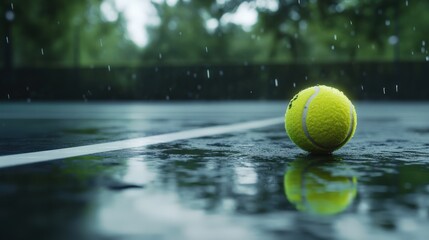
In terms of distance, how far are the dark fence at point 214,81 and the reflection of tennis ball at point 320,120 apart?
21916mm

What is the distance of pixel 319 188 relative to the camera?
3.58 meters

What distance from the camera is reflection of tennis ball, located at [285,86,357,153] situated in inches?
210

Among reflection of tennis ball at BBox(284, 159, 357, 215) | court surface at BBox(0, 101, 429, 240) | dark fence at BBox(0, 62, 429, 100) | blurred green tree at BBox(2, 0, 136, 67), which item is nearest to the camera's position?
court surface at BBox(0, 101, 429, 240)

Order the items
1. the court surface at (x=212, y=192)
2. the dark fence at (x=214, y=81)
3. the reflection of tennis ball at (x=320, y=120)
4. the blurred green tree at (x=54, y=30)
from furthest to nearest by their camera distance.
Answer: the blurred green tree at (x=54, y=30) → the dark fence at (x=214, y=81) → the reflection of tennis ball at (x=320, y=120) → the court surface at (x=212, y=192)

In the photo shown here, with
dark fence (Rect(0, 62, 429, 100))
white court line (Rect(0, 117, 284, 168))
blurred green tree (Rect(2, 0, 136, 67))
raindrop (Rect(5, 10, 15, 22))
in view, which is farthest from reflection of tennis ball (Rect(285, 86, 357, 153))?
raindrop (Rect(5, 10, 15, 22))

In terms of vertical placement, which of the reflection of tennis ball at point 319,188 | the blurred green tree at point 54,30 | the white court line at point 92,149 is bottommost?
the reflection of tennis ball at point 319,188

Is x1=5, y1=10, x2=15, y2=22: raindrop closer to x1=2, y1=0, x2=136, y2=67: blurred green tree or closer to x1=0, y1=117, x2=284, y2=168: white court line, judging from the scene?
x1=2, y1=0, x2=136, y2=67: blurred green tree

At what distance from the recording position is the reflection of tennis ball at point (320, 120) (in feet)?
17.5

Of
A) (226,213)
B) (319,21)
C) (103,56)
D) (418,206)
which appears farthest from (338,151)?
(103,56)

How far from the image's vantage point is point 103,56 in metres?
75.3

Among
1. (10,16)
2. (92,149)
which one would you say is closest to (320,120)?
(92,149)

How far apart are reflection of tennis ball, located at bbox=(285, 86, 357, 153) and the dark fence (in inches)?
863

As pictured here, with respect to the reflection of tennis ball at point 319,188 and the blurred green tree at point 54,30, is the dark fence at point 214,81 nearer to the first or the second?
the blurred green tree at point 54,30

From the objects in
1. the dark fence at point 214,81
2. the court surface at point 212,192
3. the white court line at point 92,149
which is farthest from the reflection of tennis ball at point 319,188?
the dark fence at point 214,81
